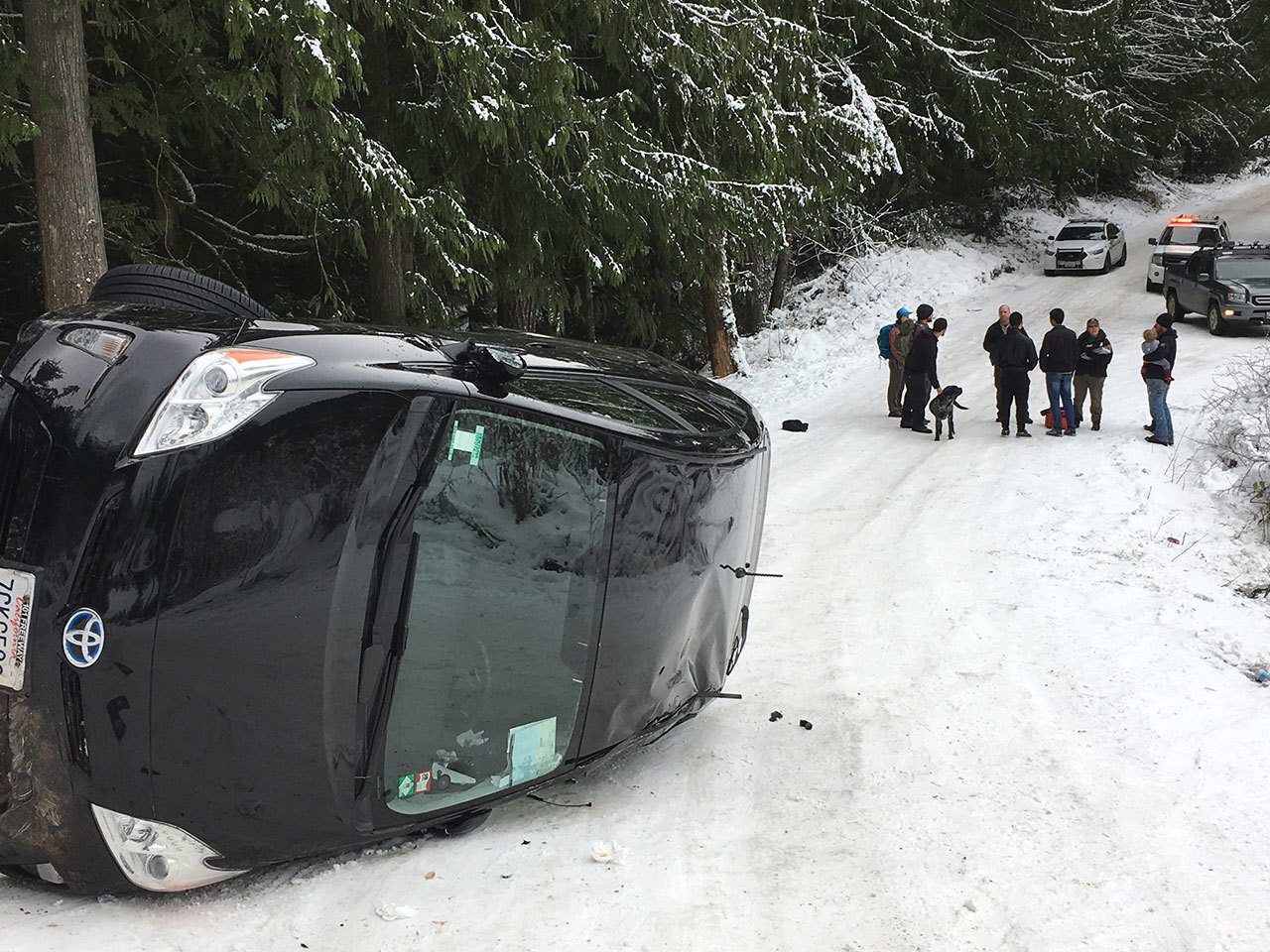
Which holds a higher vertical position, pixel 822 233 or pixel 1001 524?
pixel 822 233

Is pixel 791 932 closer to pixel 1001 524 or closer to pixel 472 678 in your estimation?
pixel 472 678

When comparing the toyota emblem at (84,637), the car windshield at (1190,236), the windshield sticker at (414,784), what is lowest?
the windshield sticker at (414,784)

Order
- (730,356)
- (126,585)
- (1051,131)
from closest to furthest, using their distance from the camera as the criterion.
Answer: (126,585), (730,356), (1051,131)

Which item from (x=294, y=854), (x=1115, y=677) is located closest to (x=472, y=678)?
(x=294, y=854)

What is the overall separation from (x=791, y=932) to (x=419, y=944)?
4.16ft

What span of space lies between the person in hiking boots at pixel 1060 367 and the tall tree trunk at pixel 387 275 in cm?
801

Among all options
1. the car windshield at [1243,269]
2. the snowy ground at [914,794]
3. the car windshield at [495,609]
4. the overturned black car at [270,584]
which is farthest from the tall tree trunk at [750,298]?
the overturned black car at [270,584]

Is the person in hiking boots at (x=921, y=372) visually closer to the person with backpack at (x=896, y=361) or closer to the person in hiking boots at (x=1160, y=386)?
the person with backpack at (x=896, y=361)

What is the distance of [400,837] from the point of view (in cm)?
394

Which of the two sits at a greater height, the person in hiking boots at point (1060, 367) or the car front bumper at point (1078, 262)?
the car front bumper at point (1078, 262)

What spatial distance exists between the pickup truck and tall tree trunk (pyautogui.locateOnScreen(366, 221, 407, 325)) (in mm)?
15725

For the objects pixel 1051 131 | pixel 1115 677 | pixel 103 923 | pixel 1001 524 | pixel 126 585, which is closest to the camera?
pixel 126 585

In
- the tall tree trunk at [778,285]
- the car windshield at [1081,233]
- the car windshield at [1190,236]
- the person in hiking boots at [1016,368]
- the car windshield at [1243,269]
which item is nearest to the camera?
the person in hiking boots at [1016,368]

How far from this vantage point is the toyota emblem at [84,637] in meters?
2.97
